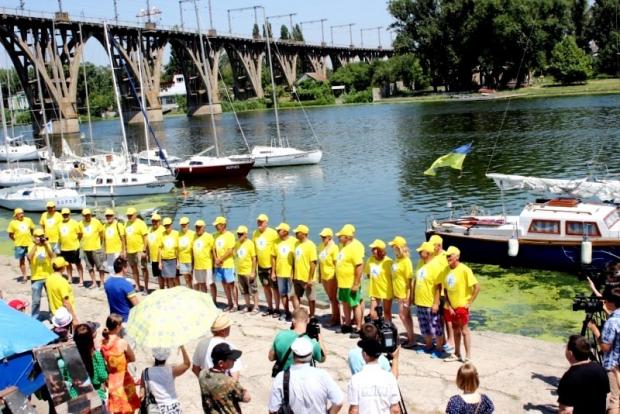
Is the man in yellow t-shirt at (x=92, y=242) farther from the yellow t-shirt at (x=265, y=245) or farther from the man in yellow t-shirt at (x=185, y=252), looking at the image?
the yellow t-shirt at (x=265, y=245)

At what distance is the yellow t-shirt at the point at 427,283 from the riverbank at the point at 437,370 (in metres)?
0.88

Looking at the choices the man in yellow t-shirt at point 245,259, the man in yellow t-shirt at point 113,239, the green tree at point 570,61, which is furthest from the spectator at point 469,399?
the green tree at point 570,61

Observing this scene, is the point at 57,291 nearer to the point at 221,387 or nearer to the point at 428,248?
the point at 221,387

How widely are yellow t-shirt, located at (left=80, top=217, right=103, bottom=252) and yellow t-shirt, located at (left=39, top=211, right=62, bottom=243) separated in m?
0.84

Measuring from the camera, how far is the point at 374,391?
6.46m

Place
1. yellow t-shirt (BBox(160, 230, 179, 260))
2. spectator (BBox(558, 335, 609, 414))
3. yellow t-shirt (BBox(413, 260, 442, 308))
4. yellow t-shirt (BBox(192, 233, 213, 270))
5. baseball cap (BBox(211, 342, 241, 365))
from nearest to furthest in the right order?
baseball cap (BBox(211, 342, 241, 365)) < spectator (BBox(558, 335, 609, 414)) < yellow t-shirt (BBox(413, 260, 442, 308)) < yellow t-shirt (BBox(192, 233, 213, 270)) < yellow t-shirt (BBox(160, 230, 179, 260))

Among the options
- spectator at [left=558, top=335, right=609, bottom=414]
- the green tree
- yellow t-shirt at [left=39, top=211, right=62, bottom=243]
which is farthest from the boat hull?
the green tree

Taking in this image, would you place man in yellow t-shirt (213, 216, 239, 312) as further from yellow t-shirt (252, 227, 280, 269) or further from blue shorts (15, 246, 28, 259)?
blue shorts (15, 246, 28, 259)

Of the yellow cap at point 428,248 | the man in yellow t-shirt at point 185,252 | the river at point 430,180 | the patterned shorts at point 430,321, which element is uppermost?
the yellow cap at point 428,248

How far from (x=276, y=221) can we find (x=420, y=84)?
10410 cm

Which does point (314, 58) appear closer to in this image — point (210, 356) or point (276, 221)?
point (276, 221)

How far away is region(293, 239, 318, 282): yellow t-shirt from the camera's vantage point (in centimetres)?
1259

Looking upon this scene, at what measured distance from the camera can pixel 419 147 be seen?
57.2 meters

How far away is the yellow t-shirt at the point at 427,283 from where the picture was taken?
434 inches
